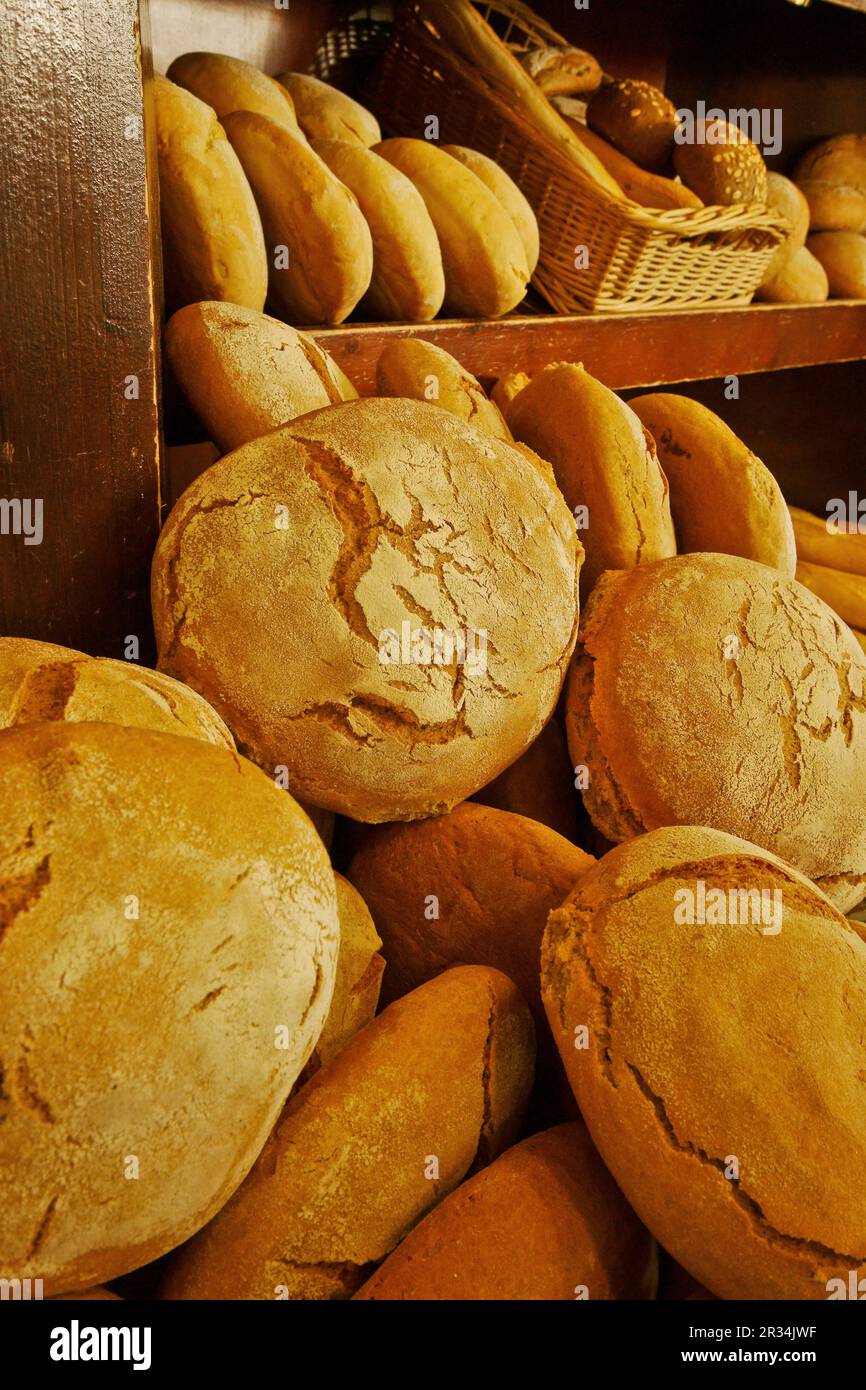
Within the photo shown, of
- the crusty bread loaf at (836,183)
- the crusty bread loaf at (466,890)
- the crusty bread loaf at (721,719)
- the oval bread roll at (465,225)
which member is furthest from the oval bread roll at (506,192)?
the crusty bread loaf at (836,183)

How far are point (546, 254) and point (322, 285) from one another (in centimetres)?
67

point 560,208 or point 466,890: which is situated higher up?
point 560,208

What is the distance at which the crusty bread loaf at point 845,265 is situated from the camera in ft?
8.58

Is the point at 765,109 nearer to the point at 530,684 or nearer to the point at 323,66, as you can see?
the point at 323,66

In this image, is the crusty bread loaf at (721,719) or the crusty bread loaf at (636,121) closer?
the crusty bread loaf at (721,719)

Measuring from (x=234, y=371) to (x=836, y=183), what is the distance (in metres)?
2.56

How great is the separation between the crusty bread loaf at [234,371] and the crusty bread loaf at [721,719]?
42 cm

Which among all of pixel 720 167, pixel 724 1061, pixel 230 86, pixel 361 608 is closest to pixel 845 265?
pixel 720 167

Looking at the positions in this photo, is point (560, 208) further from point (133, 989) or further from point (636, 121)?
point (133, 989)

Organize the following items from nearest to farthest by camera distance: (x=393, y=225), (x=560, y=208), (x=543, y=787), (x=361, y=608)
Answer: (x=361, y=608) < (x=543, y=787) < (x=393, y=225) < (x=560, y=208)

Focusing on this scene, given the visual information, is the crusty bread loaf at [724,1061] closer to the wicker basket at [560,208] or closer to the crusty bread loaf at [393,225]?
the crusty bread loaf at [393,225]

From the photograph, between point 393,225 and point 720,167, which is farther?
point 720,167

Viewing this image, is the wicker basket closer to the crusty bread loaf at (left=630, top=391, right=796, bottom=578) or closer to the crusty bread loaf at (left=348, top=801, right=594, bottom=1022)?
the crusty bread loaf at (left=630, top=391, right=796, bottom=578)

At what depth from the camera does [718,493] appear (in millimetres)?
1339
